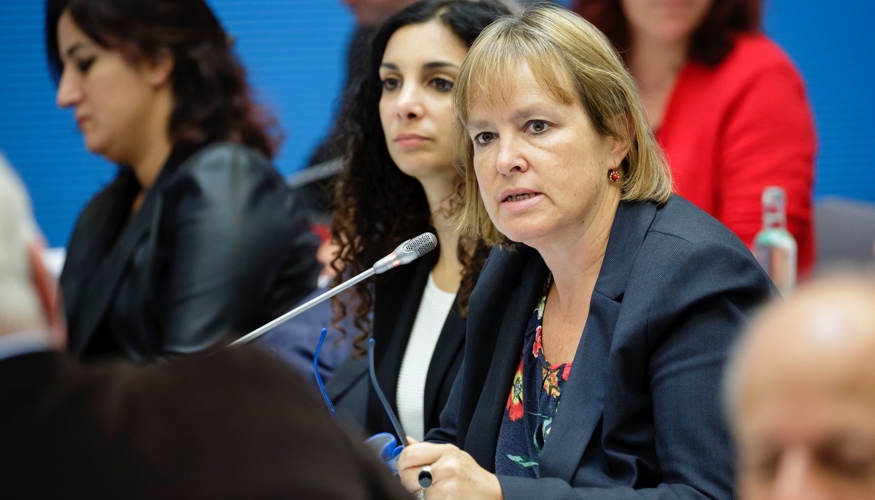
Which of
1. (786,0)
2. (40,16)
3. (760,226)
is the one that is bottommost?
(40,16)

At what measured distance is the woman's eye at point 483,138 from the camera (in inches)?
78.9

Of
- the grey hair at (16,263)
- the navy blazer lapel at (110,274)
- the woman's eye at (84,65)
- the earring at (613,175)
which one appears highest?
the earring at (613,175)

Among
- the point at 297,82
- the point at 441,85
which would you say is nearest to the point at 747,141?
the point at 441,85

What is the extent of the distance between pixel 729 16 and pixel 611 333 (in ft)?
5.23

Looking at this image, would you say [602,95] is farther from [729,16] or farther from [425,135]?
[729,16]

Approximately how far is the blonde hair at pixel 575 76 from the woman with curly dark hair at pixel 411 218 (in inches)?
17.2

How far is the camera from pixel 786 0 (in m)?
4.84

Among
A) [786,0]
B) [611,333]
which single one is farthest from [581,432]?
[786,0]

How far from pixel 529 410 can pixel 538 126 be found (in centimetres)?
51

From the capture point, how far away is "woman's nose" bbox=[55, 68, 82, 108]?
3.27 meters

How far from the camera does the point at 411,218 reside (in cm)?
262

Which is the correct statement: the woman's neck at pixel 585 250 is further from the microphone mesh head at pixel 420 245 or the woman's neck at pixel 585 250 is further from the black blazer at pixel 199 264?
the black blazer at pixel 199 264

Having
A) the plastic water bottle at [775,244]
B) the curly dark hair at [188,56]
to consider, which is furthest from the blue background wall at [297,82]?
the plastic water bottle at [775,244]

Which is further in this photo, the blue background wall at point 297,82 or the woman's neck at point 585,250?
the blue background wall at point 297,82
